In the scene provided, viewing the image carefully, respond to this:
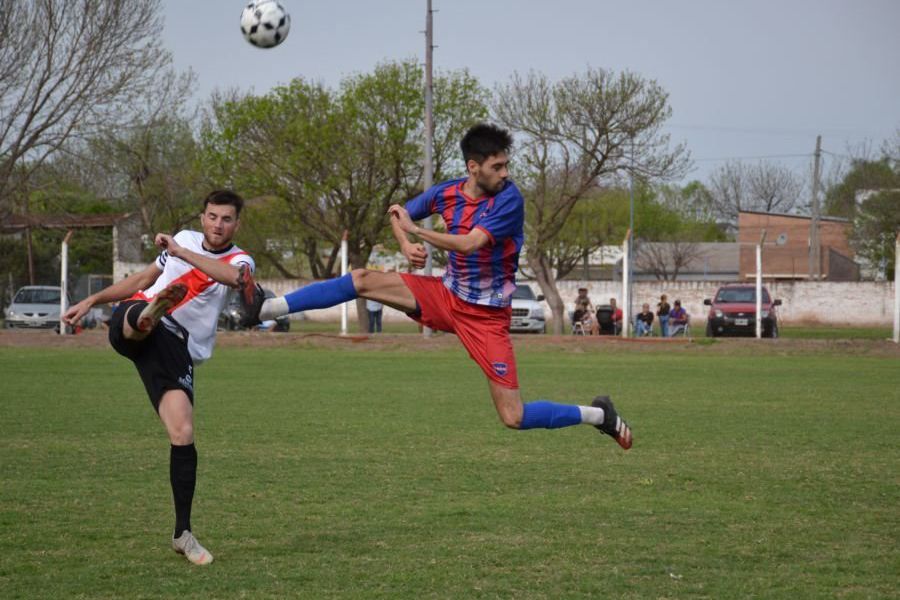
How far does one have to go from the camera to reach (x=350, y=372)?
20.6 meters

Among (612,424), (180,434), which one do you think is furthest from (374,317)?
(180,434)

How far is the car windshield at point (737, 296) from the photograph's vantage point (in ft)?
113

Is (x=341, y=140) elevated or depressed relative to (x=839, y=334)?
elevated

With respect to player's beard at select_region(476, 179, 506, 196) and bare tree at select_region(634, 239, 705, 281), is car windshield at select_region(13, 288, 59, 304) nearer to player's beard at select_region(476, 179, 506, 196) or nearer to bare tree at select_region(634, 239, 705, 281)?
player's beard at select_region(476, 179, 506, 196)

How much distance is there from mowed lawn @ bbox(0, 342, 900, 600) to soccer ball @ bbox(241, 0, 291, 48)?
12.7 ft

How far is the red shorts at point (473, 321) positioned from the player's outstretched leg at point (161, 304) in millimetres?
1751

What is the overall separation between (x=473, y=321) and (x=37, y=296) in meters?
31.8

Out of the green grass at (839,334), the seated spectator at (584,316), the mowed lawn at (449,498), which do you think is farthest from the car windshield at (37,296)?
the green grass at (839,334)

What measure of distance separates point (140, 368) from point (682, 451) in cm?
579

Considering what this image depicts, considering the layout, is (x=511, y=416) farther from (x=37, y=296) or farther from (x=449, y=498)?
(x=37, y=296)

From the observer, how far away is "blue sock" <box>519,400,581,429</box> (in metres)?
7.43

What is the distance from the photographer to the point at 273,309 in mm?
6980

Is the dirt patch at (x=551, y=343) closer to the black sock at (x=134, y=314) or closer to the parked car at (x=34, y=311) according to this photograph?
the parked car at (x=34, y=311)

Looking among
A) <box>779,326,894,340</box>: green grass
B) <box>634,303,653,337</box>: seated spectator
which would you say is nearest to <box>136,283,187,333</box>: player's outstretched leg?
<box>779,326,894,340</box>: green grass
